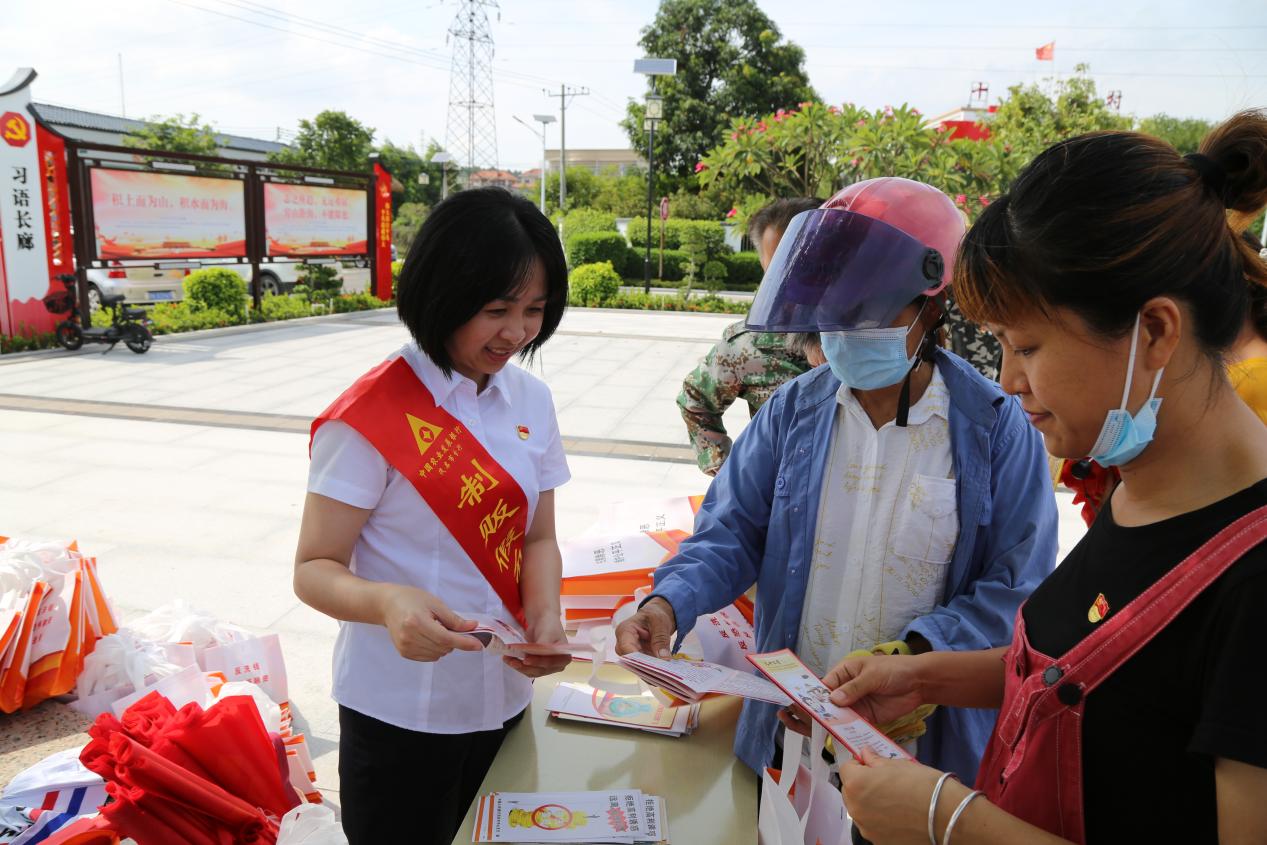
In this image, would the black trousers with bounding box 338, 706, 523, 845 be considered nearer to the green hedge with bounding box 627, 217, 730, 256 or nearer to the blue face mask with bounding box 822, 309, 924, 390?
the blue face mask with bounding box 822, 309, 924, 390

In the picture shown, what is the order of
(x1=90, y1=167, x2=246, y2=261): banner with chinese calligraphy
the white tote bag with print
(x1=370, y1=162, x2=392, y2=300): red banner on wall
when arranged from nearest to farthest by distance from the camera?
1. the white tote bag with print
2. (x1=90, y1=167, x2=246, y2=261): banner with chinese calligraphy
3. (x1=370, y1=162, x2=392, y2=300): red banner on wall

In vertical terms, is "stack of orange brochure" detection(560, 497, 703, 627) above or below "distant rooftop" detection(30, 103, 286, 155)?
below

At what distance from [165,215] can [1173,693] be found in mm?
13059

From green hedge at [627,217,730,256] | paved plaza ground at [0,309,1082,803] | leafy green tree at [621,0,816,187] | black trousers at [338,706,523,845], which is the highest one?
leafy green tree at [621,0,816,187]

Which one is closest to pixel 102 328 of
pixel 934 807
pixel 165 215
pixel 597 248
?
pixel 165 215

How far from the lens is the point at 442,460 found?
1.47 meters

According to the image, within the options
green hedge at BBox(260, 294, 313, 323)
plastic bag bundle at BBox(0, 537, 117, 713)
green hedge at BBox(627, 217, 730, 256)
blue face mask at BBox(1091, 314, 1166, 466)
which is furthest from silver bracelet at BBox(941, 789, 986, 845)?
green hedge at BBox(627, 217, 730, 256)

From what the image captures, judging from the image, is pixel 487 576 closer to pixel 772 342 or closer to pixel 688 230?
pixel 772 342

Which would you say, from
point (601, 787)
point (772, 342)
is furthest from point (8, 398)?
point (601, 787)

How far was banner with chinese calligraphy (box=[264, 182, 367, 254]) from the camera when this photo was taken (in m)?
13.6

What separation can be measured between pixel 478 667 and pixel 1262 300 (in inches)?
49.9

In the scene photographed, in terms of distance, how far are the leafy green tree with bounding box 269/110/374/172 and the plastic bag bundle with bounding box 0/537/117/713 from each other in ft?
109

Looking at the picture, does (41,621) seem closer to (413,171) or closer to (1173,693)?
(1173,693)

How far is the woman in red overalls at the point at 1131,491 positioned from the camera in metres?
0.78
